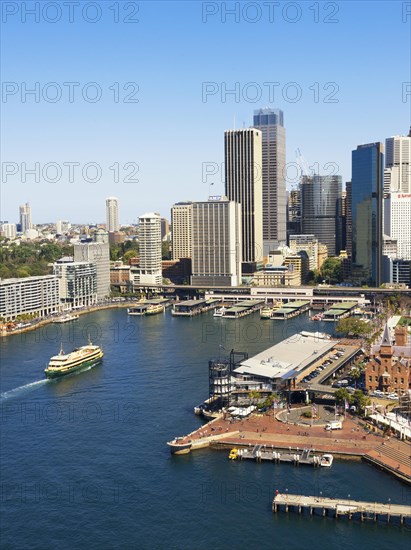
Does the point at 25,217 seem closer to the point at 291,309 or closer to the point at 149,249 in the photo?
the point at 149,249

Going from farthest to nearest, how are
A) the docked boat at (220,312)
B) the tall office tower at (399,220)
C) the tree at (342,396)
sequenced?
the tall office tower at (399,220) → the docked boat at (220,312) → the tree at (342,396)

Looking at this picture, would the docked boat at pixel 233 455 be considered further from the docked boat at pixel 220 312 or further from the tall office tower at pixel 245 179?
the tall office tower at pixel 245 179

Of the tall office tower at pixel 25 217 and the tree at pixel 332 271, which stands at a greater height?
the tall office tower at pixel 25 217

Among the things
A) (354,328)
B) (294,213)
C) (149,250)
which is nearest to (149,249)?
(149,250)

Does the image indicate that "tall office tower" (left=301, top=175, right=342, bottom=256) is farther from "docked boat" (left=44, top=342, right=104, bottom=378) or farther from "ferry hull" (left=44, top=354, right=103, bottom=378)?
"ferry hull" (left=44, top=354, right=103, bottom=378)

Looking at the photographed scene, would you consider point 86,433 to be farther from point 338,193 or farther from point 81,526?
point 338,193

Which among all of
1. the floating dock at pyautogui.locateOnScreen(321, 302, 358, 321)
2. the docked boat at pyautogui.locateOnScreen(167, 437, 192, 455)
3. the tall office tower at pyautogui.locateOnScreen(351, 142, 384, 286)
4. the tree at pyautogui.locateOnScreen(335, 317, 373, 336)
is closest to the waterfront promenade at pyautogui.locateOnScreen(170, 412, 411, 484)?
the docked boat at pyautogui.locateOnScreen(167, 437, 192, 455)

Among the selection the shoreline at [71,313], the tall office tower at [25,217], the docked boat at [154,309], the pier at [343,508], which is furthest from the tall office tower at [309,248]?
the tall office tower at [25,217]
